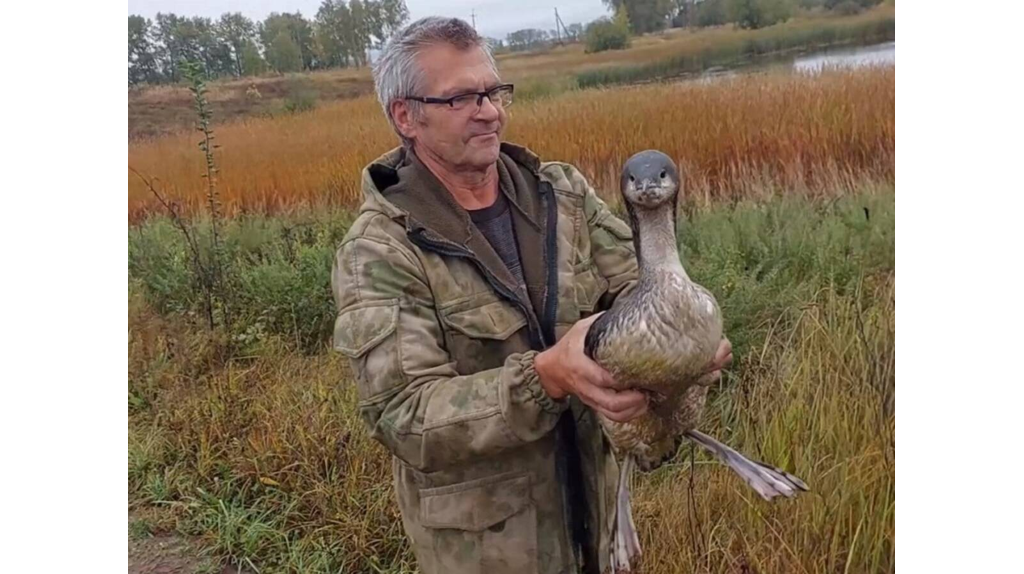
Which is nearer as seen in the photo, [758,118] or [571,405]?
[571,405]

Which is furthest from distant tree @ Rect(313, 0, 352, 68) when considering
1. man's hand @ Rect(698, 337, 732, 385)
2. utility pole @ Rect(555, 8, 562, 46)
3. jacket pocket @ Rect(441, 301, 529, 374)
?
man's hand @ Rect(698, 337, 732, 385)

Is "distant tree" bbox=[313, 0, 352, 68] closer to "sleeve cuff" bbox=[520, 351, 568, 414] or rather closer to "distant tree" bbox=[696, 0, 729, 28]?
"distant tree" bbox=[696, 0, 729, 28]

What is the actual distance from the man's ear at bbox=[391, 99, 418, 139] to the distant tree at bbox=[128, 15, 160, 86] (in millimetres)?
829

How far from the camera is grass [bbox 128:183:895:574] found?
1816mm

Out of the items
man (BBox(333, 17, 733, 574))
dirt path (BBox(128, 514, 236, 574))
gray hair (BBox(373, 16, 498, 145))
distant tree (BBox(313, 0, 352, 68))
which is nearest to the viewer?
man (BBox(333, 17, 733, 574))

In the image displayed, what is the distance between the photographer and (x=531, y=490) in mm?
1609

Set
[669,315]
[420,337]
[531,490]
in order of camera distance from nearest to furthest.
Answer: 1. [669,315]
2. [420,337]
3. [531,490]

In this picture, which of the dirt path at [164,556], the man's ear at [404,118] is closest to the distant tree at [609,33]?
the man's ear at [404,118]

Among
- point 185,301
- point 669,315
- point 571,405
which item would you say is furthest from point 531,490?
point 185,301

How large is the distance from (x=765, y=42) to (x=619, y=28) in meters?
0.30

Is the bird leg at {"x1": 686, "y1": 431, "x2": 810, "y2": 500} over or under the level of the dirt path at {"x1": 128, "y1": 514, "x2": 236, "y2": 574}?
over

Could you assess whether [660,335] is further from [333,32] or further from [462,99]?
[333,32]

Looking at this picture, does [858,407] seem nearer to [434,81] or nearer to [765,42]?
[765,42]

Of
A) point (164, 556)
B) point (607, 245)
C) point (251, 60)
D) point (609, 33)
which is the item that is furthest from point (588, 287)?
point (164, 556)
